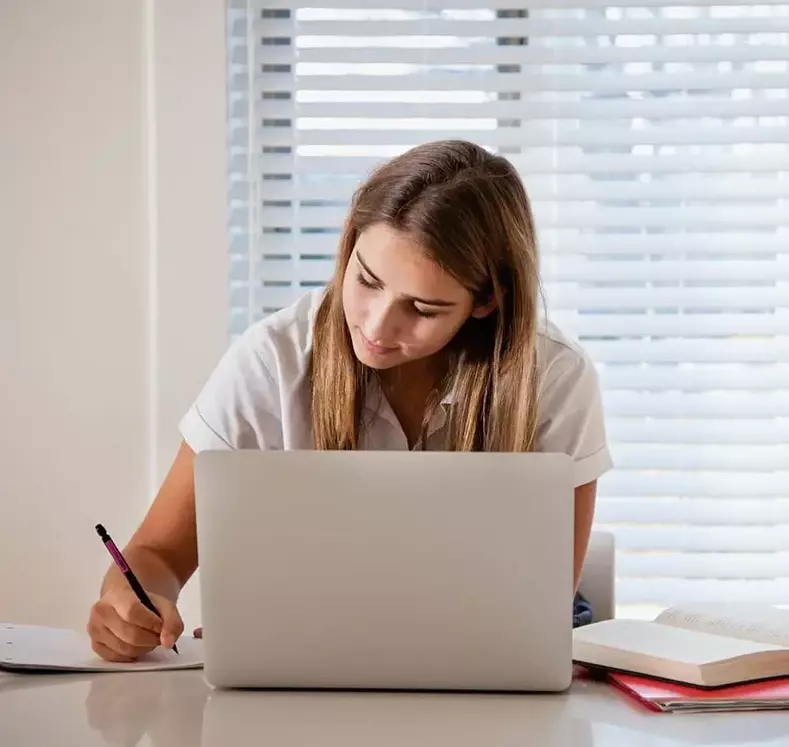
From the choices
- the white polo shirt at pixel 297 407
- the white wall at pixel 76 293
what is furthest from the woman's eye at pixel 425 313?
the white wall at pixel 76 293

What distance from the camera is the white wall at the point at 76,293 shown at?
237cm

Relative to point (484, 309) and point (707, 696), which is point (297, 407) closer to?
point (484, 309)

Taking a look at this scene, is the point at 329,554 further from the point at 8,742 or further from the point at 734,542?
the point at 734,542

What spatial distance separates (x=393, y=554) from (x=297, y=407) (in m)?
0.62

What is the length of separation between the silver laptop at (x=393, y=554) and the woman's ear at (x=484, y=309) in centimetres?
54

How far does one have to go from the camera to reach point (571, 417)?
1.58 metres

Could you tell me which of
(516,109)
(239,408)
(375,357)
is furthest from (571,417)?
(516,109)

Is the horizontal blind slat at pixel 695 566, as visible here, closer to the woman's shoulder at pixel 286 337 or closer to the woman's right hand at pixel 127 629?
the woman's shoulder at pixel 286 337

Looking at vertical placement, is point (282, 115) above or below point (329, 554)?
above

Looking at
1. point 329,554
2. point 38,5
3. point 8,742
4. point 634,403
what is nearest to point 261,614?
point 329,554

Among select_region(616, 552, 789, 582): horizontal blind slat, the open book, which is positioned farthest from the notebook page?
select_region(616, 552, 789, 582): horizontal blind slat

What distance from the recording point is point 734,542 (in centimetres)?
248

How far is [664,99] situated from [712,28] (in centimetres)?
19

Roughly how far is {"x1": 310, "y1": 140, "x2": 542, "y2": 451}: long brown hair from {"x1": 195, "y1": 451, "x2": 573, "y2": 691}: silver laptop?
46 centimetres
